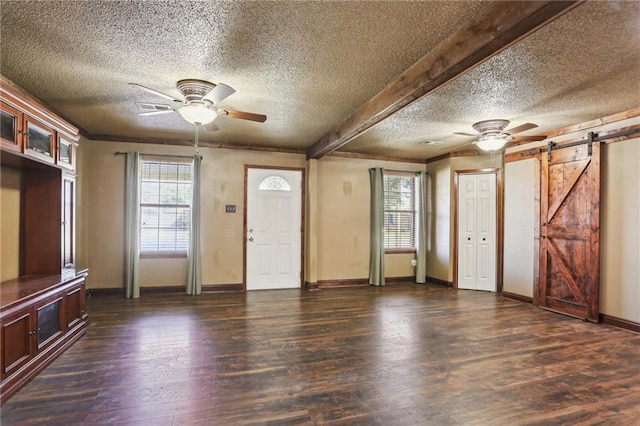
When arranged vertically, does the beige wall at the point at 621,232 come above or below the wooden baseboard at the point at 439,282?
above

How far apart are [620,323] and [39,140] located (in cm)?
666

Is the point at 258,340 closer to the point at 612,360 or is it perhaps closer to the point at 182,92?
the point at 182,92

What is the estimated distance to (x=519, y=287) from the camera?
5633 millimetres

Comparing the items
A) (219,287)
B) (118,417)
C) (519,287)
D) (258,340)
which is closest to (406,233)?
(519,287)

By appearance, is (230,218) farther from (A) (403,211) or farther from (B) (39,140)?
(A) (403,211)

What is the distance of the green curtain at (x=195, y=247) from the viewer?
5773 mm

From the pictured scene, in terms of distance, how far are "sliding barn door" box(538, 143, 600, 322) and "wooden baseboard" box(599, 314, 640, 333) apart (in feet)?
0.30

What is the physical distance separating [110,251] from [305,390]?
4.50m

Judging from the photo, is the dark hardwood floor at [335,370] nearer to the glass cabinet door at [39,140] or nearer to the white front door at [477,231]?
the white front door at [477,231]

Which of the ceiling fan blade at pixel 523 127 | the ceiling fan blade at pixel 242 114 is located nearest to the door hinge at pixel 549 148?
the ceiling fan blade at pixel 523 127

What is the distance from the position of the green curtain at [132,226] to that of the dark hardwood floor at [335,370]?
0.73 metres

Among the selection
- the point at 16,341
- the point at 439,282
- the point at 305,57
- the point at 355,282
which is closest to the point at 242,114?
the point at 305,57

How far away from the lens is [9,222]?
3.42 m

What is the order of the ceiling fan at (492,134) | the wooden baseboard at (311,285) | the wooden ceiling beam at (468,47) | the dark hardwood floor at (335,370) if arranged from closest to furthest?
the wooden ceiling beam at (468,47) < the dark hardwood floor at (335,370) < the ceiling fan at (492,134) < the wooden baseboard at (311,285)
